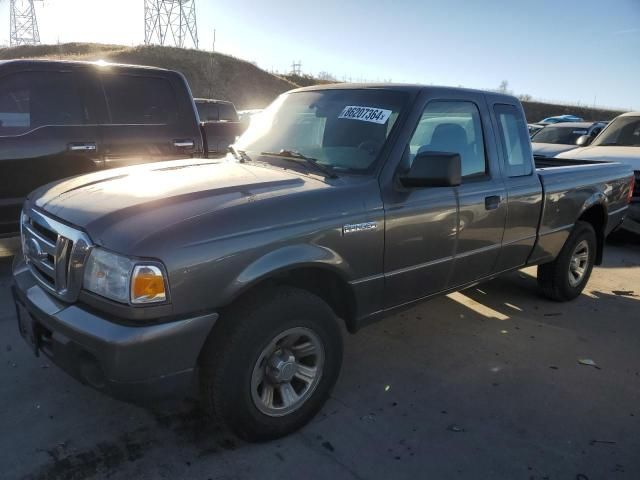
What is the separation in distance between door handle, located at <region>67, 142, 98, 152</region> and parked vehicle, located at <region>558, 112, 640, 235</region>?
5956 mm

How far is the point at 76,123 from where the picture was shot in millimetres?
5027

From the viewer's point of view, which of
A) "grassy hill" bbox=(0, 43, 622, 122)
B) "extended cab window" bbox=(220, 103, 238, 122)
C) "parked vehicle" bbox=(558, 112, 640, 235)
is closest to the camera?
"parked vehicle" bbox=(558, 112, 640, 235)

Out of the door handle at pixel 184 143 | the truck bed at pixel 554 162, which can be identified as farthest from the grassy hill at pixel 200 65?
the truck bed at pixel 554 162

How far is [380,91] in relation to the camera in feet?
11.3

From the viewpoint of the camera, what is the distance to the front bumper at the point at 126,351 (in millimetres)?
2182

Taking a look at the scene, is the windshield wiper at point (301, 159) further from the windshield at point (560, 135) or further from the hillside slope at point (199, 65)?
the hillside slope at point (199, 65)

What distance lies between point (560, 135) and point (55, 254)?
11.2m

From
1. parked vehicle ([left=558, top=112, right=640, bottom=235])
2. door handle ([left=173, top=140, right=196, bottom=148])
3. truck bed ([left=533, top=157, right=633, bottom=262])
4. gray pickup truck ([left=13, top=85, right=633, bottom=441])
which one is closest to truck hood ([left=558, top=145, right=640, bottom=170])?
parked vehicle ([left=558, top=112, right=640, bottom=235])

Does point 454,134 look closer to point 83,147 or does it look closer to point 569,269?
point 569,269

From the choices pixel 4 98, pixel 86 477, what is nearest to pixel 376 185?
pixel 86 477

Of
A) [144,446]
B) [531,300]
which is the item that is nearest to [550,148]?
[531,300]

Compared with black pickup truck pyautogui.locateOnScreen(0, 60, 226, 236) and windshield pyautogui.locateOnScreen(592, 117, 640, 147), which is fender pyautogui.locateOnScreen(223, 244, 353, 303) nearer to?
black pickup truck pyautogui.locateOnScreen(0, 60, 226, 236)

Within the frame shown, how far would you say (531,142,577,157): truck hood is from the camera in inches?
381

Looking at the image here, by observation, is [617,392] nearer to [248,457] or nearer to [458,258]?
[458,258]
